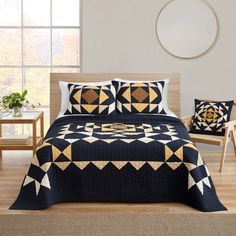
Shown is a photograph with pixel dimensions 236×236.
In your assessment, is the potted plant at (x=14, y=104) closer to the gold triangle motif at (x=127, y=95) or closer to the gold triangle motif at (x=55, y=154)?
the gold triangle motif at (x=127, y=95)

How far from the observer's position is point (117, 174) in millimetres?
4051

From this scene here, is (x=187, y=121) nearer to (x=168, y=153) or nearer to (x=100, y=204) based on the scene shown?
(x=168, y=153)

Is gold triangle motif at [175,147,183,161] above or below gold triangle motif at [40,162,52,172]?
above

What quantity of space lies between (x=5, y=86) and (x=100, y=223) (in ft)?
11.7

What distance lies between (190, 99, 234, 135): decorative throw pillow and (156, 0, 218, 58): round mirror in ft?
2.70

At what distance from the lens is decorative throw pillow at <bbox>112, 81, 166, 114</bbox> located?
5273mm

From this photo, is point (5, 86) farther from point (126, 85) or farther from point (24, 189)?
point (24, 189)

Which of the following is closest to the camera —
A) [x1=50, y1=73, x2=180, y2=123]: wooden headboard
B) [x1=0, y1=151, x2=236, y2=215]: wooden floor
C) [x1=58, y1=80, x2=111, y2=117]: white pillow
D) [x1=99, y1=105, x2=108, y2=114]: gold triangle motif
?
[x1=0, y1=151, x2=236, y2=215]: wooden floor

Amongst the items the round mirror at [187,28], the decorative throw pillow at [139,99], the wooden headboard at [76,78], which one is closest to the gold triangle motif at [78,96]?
the decorative throw pillow at [139,99]

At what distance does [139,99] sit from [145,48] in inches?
37.3

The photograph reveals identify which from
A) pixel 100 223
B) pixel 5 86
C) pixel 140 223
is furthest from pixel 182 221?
pixel 5 86

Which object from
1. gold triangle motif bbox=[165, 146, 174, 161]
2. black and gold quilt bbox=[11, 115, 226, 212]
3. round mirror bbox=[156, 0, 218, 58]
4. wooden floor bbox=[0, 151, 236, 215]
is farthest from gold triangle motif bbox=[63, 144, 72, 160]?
round mirror bbox=[156, 0, 218, 58]

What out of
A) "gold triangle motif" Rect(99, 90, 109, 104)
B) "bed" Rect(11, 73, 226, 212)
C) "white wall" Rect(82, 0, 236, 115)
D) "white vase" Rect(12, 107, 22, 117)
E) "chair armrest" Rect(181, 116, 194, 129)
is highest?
"white wall" Rect(82, 0, 236, 115)

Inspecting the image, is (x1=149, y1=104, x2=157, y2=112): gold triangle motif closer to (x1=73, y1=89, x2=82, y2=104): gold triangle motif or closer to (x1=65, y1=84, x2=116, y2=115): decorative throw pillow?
(x1=65, y1=84, x2=116, y2=115): decorative throw pillow
